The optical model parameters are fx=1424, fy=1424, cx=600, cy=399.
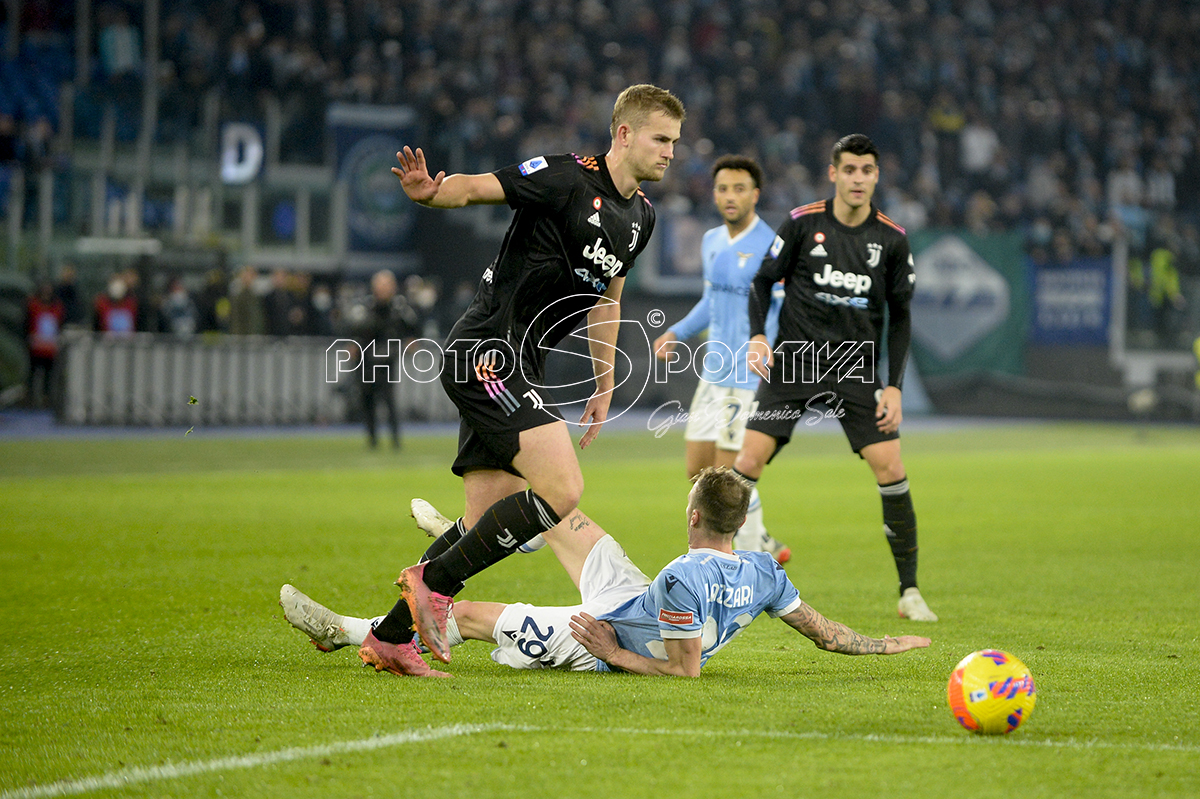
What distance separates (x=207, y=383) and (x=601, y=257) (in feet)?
53.2

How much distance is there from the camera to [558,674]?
17.3ft

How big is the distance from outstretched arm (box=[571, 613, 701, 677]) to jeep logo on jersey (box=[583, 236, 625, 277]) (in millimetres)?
1276

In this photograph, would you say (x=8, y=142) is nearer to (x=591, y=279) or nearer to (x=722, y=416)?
(x=722, y=416)

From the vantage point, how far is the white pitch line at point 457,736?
3723 mm

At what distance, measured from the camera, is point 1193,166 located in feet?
104

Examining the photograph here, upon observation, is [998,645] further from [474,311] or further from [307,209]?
[307,209]

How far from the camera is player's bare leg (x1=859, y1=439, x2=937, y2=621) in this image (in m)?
7.02

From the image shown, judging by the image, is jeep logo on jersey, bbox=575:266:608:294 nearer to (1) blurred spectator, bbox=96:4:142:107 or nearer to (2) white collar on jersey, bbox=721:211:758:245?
(2) white collar on jersey, bbox=721:211:758:245

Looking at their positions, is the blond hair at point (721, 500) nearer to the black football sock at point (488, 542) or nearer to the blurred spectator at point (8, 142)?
the black football sock at point (488, 542)

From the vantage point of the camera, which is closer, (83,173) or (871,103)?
(83,173)

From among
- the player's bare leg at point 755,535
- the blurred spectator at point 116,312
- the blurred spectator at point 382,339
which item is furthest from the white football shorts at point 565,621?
the blurred spectator at point 116,312

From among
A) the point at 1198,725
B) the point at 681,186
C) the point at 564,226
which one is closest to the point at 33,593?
the point at 564,226

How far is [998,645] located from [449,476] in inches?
349

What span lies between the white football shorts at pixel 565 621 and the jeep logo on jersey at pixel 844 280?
2.50 meters
